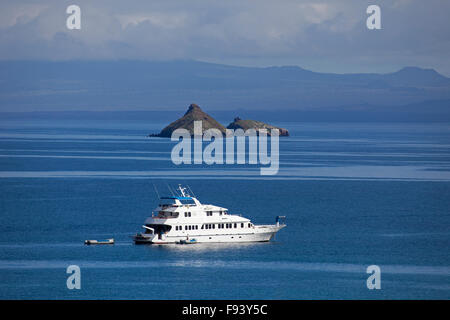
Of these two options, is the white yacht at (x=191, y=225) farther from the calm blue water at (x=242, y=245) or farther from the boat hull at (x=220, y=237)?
the calm blue water at (x=242, y=245)

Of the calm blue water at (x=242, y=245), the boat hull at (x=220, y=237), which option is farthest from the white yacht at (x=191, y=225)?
the calm blue water at (x=242, y=245)

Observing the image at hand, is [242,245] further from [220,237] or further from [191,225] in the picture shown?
[191,225]

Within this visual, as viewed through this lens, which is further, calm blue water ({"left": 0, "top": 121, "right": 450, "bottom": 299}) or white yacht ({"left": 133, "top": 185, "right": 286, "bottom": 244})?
white yacht ({"left": 133, "top": 185, "right": 286, "bottom": 244})

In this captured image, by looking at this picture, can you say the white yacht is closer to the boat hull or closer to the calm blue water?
the boat hull

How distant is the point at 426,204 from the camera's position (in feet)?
374

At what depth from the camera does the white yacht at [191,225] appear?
78250mm

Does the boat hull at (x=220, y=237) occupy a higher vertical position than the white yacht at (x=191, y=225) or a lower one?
lower

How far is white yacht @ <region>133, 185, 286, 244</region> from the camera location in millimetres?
78250

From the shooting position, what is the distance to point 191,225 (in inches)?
3095

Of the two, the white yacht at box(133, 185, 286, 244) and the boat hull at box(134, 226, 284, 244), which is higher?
the white yacht at box(133, 185, 286, 244)

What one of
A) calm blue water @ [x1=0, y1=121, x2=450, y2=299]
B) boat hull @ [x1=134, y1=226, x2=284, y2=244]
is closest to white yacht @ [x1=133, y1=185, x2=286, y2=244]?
boat hull @ [x1=134, y1=226, x2=284, y2=244]

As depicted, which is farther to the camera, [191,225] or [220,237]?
[220,237]

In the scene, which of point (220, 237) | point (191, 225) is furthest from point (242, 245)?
point (191, 225)

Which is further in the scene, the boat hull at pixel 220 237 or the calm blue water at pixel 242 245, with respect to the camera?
the boat hull at pixel 220 237
